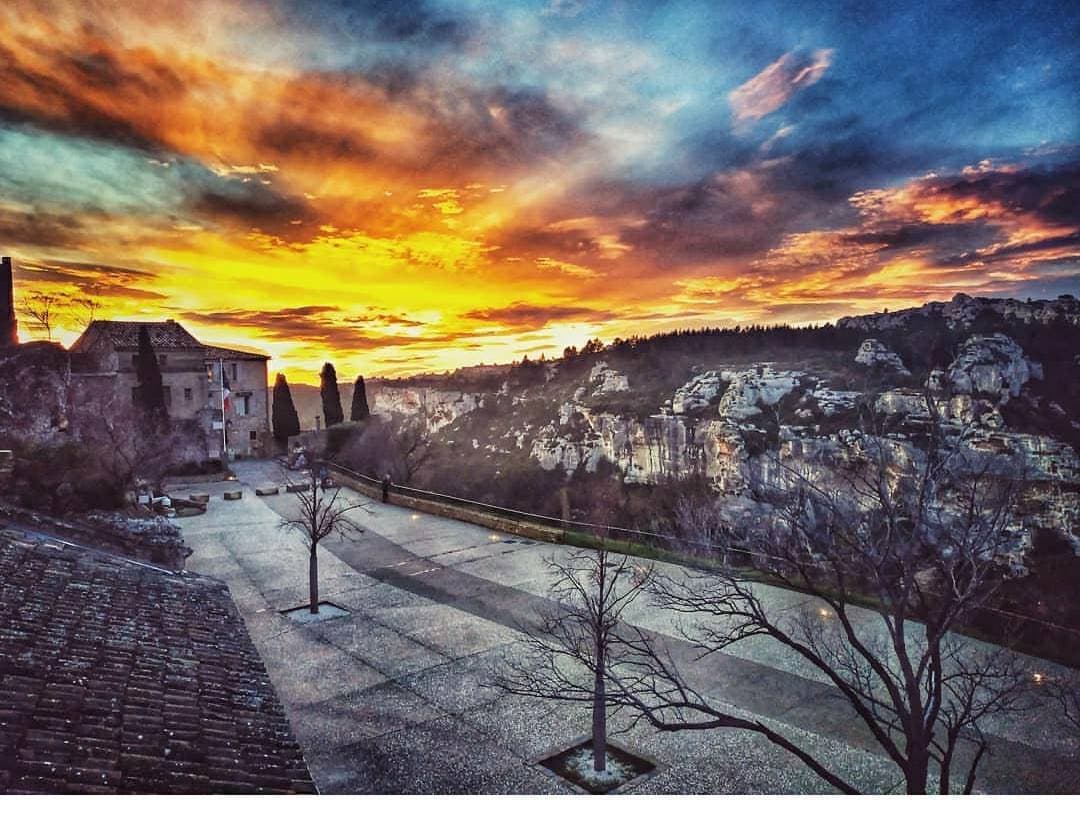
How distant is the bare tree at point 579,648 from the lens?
15.1 ft

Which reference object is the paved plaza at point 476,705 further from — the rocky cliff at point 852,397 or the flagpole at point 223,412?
the flagpole at point 223,412

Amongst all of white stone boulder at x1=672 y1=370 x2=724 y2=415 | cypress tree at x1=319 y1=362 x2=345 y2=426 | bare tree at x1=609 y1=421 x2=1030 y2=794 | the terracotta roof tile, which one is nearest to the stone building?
the terracotta roof tile

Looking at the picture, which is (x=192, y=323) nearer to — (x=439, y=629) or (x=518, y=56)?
(x=518, y=56)

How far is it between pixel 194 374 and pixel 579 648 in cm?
843

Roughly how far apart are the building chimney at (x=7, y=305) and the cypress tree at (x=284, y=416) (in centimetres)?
586

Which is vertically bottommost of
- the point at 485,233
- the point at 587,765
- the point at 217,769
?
the point at 587,765

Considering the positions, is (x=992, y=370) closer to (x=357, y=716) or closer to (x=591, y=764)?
(x=591, y=764)

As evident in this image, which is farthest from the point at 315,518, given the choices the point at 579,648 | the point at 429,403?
the point at 579,648

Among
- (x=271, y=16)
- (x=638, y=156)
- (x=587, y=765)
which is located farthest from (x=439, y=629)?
(x=271, y=16)

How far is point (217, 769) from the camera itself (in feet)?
8.95

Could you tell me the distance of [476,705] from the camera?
5.75 m

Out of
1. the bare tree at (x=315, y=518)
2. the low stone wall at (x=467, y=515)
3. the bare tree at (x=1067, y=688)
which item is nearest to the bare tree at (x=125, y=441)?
the bare tree at (x=315, y=518)

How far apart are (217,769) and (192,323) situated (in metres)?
3.20

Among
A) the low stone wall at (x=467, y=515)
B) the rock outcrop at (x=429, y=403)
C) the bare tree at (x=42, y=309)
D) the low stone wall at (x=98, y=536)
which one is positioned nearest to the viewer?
the bare tree at (x=42, y=309)
